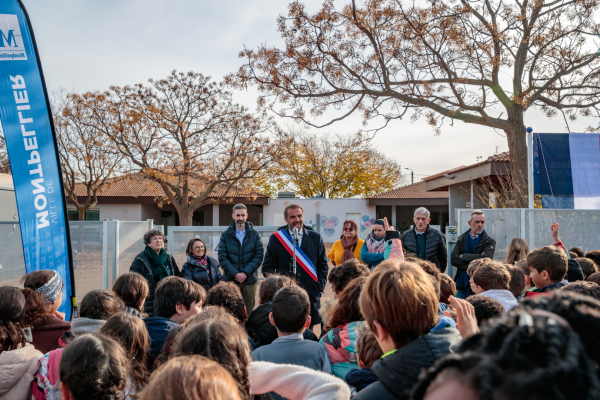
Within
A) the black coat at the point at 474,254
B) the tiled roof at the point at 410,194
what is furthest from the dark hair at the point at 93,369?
the tiled roof at the point at 410,194

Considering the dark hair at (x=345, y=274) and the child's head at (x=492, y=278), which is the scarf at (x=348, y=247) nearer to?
the dark hair at (x=345, y=274)

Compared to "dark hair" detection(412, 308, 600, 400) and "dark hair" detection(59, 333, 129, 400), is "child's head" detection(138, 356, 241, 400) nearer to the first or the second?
"dark hair" detection(412, 308, 600, 400)

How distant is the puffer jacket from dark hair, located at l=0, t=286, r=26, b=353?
0.19ft

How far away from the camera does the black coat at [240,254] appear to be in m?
5.48

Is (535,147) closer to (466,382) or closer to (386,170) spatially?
(466,382)

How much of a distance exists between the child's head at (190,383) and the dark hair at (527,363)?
0.61m

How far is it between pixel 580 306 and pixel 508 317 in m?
0.08

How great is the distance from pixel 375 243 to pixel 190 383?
15.3ft

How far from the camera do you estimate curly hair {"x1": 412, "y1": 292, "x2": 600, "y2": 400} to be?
1.41 ft

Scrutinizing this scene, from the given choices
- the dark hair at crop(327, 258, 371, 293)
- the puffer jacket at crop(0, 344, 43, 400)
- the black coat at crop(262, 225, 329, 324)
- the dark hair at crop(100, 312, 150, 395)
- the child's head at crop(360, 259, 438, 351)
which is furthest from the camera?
the black coat at crop(262, 225, 329, 324)

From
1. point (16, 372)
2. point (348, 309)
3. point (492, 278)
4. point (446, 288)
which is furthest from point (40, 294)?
point (492, 278)

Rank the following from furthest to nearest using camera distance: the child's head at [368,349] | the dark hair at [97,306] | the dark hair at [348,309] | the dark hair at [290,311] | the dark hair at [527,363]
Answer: the dark hair at [97,306], the dark hair at [348,309], the dark hair at [290,311], the child's head at [368,349], the dark hair at [527,363]

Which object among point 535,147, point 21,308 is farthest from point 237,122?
point 21,308

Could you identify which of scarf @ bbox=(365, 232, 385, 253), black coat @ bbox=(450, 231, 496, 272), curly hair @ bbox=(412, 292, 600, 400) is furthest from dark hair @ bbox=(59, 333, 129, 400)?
black coat @ bbox=(450, 231, 496, 272)
